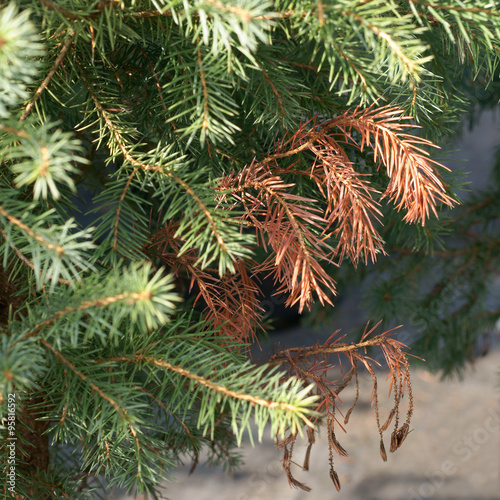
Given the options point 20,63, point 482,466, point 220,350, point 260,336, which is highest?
point 20,63

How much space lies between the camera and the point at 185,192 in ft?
0.88

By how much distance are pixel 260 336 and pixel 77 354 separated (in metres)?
0.28

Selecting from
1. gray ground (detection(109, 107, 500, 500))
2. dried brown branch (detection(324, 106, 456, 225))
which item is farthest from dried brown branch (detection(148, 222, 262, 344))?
gray ground (detection(109, 107, 500, 500))

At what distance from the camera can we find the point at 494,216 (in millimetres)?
816

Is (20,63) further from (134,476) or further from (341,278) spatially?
(341,278)

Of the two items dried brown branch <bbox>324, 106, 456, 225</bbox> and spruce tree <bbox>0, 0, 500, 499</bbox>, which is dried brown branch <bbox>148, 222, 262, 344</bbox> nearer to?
spruce tree <bbox>0, 0, 500, 499</bbox>

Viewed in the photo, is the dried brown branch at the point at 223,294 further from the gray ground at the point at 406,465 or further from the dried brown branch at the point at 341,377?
the gray ground at the point at 406,465

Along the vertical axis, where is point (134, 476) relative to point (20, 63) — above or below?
below

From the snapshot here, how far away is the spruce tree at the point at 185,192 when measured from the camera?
230 millimetres

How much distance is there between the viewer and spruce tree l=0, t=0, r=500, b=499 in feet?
0.76

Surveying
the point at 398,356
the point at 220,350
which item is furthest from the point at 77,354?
the point at 398,356

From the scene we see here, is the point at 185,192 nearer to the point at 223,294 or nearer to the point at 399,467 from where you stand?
the point at 223,294

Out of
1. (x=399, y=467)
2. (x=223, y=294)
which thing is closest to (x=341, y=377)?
(x=223, y=294)

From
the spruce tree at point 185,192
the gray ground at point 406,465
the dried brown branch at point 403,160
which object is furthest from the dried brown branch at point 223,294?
the gray ground at point 406,465
